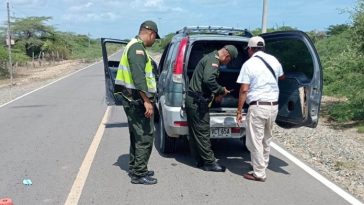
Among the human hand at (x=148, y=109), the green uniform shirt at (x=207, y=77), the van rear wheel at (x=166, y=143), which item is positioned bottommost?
the van rear wheel at (x=166, y=143)

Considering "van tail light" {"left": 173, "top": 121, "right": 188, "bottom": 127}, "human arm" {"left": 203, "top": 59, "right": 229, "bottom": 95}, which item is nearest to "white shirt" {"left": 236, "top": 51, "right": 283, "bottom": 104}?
"human arm" {"left": 203, "top": 59, "right": 229, "bottom": 95}

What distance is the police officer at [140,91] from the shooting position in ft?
18.9

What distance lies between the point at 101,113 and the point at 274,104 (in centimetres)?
725

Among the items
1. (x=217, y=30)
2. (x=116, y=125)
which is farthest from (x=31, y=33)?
(x=217, y=30)

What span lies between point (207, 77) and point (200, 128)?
741 mm

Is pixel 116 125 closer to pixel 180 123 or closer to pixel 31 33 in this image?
pixel 180 123

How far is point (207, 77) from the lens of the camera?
250 inches

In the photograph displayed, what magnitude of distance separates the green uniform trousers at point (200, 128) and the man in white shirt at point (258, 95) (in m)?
0.52

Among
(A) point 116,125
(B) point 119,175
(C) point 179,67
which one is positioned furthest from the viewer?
(A) point 116,125

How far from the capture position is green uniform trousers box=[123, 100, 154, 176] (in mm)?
6051

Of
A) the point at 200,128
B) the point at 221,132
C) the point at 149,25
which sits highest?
the point at 149,25

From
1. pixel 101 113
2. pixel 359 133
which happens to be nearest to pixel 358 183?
pixel 359 133

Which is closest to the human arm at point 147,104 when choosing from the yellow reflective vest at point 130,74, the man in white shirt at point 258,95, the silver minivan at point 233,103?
the yellow reflective vest at point 130,74

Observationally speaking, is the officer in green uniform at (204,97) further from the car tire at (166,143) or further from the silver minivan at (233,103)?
the car tire at (166,143)
